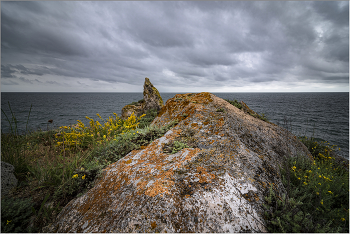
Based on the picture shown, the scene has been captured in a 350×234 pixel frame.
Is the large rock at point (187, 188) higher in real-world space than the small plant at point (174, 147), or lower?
lower

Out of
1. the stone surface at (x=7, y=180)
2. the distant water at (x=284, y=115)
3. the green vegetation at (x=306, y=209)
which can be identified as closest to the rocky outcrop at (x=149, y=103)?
the distant water at (x=284, y=115)

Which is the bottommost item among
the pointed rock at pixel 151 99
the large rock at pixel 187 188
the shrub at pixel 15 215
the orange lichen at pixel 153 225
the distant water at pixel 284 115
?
the distant water at pixel 284 115

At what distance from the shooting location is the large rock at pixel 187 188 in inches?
69.8

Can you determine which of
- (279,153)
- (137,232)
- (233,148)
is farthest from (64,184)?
(279,153)

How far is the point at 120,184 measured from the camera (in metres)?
2.32

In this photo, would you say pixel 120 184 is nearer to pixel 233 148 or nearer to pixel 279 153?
pixel 233 148

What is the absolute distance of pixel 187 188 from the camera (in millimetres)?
2104

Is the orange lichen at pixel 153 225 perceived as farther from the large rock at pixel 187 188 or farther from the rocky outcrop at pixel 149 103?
the rocky outcrop at pixel 149 103

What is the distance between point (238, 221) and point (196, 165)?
0.94 metres

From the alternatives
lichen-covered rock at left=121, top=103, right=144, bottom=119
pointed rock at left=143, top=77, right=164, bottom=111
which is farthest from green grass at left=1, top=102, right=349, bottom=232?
lichen-covered rock at left=121, top=103, right=144, bottom=119

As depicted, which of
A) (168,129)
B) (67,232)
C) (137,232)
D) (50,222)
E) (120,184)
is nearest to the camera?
(137,232)

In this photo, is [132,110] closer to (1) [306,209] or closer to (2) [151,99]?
(2) [151,99]

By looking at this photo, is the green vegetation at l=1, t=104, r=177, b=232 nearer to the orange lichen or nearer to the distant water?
the distant water

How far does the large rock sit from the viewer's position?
1.77 meters
